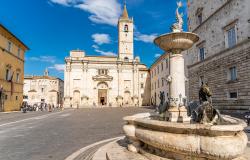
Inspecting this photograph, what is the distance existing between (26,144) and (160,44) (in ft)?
19.7

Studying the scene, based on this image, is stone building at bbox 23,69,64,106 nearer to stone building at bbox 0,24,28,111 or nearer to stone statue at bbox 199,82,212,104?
stone building at bbox 0,24,28,111

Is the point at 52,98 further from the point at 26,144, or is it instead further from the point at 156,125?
the point at 156,125

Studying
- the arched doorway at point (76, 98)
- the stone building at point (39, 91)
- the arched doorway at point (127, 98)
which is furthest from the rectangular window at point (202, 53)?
the stone building at point (39, 91)

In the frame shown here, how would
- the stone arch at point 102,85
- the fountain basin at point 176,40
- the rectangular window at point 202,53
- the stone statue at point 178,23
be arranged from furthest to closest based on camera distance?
the stone arch at point 102,85 → the rectangular window at point 202,53 → the stone statue at point 178,23 → the fountain basin at point 176,40

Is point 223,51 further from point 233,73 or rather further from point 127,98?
point 127,98

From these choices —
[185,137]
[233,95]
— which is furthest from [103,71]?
[185,137]

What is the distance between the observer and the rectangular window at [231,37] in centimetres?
1681

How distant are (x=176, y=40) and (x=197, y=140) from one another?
4.11 metres

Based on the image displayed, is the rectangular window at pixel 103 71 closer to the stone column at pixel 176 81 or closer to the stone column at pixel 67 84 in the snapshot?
the stone column at pixel 67 84

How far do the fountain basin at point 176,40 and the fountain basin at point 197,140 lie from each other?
3.48m

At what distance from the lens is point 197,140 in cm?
325

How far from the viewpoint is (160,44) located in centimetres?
685

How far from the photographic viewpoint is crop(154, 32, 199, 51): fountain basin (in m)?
6.43

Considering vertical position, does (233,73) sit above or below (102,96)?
above
